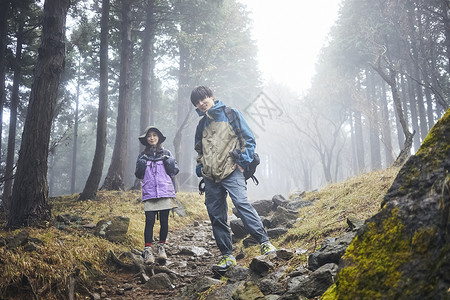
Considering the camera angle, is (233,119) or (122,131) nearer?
(233,119)

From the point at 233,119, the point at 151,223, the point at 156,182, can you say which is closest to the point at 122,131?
the point at 156,182

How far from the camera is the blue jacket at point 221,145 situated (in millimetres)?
3543

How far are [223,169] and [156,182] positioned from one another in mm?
1663

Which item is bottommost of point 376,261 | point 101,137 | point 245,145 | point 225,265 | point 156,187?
point 225,265

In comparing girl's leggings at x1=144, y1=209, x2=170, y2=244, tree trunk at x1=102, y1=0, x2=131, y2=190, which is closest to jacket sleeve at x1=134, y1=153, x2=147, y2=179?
girl's leggings at x1=144, y1=209, x2=170, y2=244

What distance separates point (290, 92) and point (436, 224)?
28.7m

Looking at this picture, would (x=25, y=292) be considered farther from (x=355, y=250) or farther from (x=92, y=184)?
(x=92, y=184)

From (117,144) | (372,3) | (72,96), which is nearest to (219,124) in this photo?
(117,144)

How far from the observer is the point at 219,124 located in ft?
12.2

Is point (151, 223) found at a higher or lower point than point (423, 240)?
lower

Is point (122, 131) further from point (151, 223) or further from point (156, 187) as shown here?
point (151, 223)

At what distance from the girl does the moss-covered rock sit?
355cm

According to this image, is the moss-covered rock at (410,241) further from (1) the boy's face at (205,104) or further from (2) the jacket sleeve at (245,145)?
(1) the boy's face at (205,104)

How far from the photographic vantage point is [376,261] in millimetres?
1363
